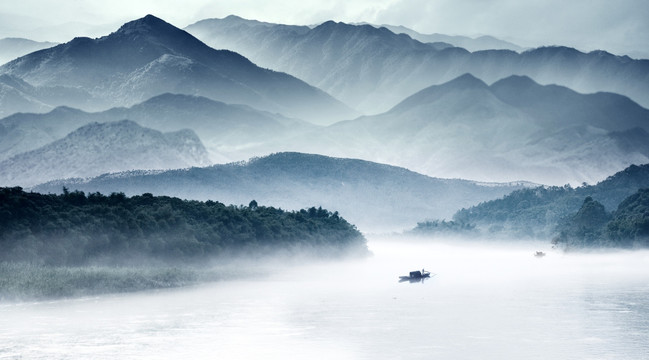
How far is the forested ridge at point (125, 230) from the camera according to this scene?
114 metres

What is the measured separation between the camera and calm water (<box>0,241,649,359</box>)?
72500mm

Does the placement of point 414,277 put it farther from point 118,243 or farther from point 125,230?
point 118,243

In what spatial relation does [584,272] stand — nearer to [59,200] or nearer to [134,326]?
[59,200]

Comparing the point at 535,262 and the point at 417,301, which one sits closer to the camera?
the point at 417,301

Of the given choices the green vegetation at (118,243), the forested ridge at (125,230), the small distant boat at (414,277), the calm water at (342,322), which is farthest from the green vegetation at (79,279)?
the small distant boat at (414,277)

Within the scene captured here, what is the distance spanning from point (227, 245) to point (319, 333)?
2683 inches

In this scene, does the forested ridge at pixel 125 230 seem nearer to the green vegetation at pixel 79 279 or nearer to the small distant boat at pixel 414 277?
the green vegetation at pixel 79 279

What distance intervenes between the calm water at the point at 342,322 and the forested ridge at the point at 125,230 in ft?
37.0

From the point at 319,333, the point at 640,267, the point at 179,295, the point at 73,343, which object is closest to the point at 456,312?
the point at 319,333

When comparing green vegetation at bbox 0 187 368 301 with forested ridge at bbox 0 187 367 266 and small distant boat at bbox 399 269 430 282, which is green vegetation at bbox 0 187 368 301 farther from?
small distant boat at bbox 399 269 430 282

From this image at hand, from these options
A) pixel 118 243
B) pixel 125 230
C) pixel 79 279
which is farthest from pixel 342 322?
pixel 125 230

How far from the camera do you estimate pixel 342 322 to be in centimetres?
8775

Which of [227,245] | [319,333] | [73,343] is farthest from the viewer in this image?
[227,245]

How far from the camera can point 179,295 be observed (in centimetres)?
10806
